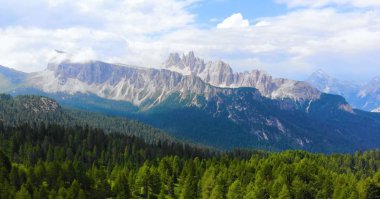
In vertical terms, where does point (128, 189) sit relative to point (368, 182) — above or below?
below

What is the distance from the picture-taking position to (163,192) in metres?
153

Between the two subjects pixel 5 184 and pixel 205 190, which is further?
pixel 205 190

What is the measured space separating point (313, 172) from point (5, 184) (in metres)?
113

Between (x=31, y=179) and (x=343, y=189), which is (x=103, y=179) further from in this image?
(x=343, y=189)

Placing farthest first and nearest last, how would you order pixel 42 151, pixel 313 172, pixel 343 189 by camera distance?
pixel 42 151 → pixel 313 172 → pixel 343 189

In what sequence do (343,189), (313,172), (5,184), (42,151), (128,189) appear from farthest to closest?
(42,151)
(313,172)
(128,189)
(343,189)
(5,184)

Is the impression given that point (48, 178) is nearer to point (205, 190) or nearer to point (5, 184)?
point (5, 184)

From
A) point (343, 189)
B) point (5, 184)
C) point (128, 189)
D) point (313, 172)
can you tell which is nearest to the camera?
point (5, 184)

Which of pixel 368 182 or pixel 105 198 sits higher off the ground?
pixel 368 182

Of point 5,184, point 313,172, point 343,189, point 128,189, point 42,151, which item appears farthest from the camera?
point 42,151

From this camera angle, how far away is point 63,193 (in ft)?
407

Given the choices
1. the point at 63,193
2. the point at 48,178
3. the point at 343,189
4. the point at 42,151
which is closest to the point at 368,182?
the point at 343,189

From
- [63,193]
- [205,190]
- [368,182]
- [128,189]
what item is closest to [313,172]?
[368,182]

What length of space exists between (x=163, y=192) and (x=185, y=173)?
19.9 meters
